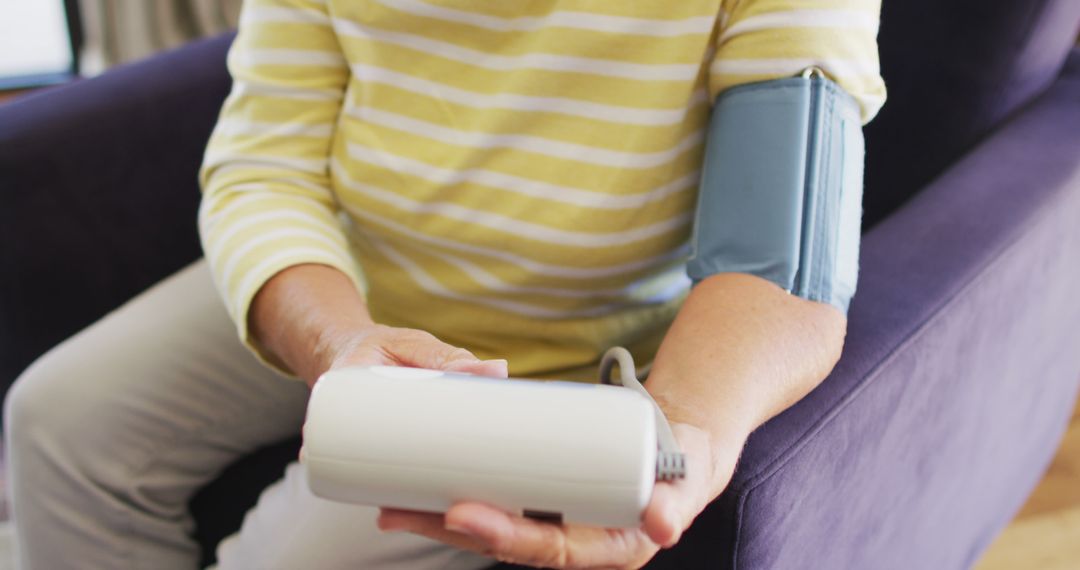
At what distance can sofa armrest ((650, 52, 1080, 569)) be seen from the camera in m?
0.58

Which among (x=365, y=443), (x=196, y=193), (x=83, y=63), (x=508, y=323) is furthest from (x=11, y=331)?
(x=83, y=63)

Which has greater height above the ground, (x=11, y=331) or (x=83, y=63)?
(x=11, y=331)

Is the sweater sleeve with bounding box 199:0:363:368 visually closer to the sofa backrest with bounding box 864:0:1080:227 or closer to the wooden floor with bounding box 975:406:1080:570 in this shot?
the sofa backrest with bounding box 864:0:1080:227

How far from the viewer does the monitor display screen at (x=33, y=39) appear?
1.96 metres

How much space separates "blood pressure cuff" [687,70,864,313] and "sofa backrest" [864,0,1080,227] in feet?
0.85

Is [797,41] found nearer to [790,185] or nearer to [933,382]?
[790,185]

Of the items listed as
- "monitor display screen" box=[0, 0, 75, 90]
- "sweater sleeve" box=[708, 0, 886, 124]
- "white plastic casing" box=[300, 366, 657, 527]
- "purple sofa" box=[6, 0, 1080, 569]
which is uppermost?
"sweater sleeve" box=[708, 0, 886, 124]

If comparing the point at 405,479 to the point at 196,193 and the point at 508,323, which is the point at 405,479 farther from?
the point at 196,193

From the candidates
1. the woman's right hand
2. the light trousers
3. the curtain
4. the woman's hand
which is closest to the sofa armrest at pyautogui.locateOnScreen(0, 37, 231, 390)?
the light trousers

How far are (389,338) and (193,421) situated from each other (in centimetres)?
32

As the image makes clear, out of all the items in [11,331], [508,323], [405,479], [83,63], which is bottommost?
[83,63]

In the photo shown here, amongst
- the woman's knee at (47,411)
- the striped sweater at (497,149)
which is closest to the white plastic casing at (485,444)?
the striped sweater at (497,149)

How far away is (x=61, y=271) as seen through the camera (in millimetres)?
960

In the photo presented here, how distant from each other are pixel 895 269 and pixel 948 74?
227mm
